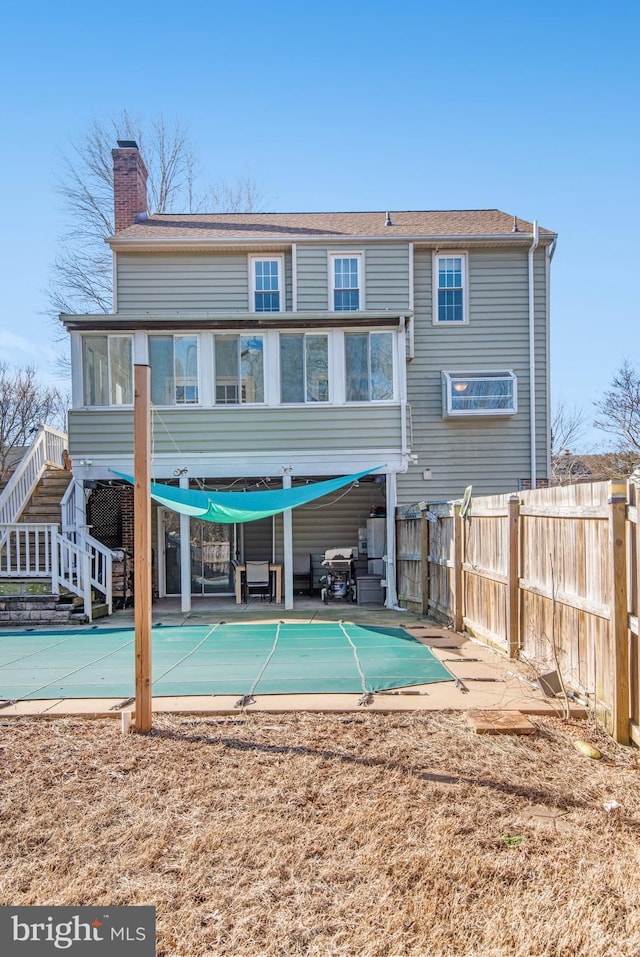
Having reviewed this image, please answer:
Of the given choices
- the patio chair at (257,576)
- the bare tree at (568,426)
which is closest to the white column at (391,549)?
the patio chair at (257,576)

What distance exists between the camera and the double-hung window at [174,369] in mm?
10336

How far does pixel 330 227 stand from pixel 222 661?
999 cm

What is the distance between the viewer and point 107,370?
10.4 m

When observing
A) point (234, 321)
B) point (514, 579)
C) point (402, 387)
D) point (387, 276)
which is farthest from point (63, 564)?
point (387, 276)

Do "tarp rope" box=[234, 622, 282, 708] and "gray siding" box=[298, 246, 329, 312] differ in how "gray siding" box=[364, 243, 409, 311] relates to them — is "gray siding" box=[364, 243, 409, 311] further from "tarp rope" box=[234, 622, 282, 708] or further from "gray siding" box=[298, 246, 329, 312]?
"tarp rope" box=[234, 622, 282, 708]

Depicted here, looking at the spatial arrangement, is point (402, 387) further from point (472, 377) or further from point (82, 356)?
point (82, 356)

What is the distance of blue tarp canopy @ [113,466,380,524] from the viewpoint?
879cm

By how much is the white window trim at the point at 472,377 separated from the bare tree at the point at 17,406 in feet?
49.3

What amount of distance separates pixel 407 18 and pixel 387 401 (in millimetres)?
5688

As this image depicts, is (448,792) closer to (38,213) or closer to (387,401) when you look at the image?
(387,401)

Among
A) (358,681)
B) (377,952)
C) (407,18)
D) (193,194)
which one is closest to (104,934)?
(377,952)

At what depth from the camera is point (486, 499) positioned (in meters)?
6.72

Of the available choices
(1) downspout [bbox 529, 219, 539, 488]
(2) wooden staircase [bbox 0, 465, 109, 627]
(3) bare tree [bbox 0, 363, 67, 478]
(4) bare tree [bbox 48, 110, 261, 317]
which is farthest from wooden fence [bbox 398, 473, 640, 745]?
(3) bare tree [bbox 0, 363, 67, 478]

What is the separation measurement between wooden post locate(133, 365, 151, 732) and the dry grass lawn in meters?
0.30
